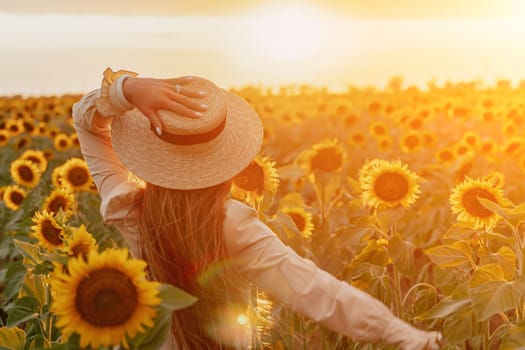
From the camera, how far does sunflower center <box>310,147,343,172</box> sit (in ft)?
14.8

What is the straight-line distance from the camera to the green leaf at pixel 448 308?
2.68 m

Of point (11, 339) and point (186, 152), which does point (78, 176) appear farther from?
point (186, 152)

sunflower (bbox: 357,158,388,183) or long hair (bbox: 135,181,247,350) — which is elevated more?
sunflower (bbox: 357,158,388,183)

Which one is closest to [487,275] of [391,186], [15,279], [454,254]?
[454,254]

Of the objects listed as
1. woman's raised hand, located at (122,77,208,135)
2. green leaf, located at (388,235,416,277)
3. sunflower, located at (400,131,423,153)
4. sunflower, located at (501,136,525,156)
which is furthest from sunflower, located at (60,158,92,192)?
sunflower, located at (400,131,423,153)

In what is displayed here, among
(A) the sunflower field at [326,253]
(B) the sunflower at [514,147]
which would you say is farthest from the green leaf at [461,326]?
(B) the sunflower at [514,147]

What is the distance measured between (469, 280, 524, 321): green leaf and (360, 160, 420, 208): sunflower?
37.6 inches

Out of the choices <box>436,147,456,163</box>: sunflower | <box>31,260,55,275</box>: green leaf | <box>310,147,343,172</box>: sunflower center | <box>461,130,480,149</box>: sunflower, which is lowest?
<box>31,260,55,275</box>: green leaf

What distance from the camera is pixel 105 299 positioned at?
1731 millimetres

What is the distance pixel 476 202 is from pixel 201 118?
162 centimetres

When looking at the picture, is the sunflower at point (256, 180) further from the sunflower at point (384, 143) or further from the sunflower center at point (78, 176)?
the sunflower at point (384, 143)

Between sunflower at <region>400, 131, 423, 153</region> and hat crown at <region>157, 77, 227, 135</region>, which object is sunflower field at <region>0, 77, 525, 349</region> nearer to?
hat crown at <region>157, 77, 227, 135</region>

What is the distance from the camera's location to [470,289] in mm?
2521

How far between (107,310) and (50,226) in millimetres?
1361
